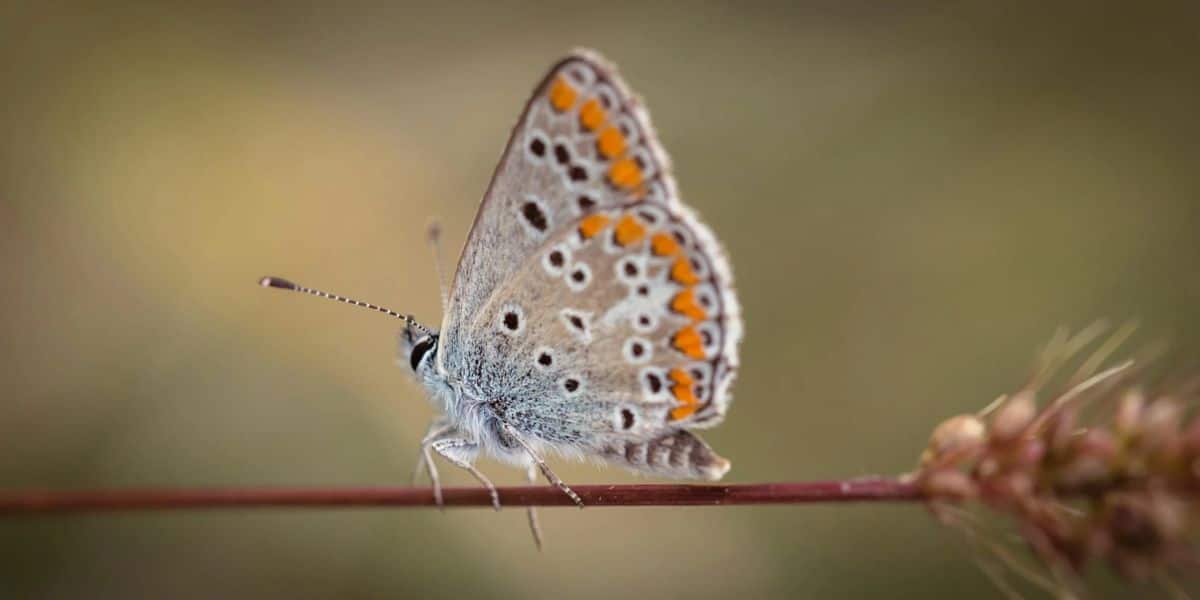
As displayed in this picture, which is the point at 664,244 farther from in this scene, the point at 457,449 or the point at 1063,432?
the point at 1063,432

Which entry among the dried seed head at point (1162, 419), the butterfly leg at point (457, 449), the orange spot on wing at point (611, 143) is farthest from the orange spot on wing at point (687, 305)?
the dried seed head at point (1162, 419)

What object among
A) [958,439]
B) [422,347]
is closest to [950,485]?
[958,439]

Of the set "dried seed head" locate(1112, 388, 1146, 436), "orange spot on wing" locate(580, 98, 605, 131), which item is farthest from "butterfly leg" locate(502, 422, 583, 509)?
"dried seed head" locate(1112, 388, 1146, 436)

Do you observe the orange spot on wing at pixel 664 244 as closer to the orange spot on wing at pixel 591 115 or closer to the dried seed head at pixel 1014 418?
the orange spot on wing at pixel 591 115

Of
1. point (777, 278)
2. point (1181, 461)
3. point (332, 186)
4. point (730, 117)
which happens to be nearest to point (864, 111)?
point (730, 117)

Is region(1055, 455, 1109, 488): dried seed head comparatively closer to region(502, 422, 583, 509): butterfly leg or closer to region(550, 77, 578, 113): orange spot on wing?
region(502, 422, 583, 509): butterfly leg

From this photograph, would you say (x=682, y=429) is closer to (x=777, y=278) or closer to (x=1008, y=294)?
(x=777, y=278)
